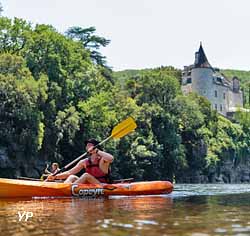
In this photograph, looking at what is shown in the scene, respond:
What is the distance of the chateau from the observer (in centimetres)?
11256

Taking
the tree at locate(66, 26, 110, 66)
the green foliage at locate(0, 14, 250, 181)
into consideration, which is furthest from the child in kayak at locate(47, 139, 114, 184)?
the tree at locate(66, 26, 110, 66)

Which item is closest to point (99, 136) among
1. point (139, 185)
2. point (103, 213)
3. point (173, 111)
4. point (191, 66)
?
point (173, 111)

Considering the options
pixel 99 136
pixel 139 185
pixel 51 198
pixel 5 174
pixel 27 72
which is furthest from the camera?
pixel 99 136

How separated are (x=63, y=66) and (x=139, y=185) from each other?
38.2 meters

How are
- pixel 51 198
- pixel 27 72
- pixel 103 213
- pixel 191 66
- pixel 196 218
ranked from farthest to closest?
pixel 191 66 < pixel 27 72 < pixel 51 198 < pixel 103 213 < pixel 196 218

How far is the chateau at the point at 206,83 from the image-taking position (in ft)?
369

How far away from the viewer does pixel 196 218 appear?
10594 mm

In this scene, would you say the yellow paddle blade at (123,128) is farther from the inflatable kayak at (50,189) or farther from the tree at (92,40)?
the tree at (92,40)

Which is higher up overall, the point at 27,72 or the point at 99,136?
the point at 27,72

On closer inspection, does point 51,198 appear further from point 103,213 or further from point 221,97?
point 221,97

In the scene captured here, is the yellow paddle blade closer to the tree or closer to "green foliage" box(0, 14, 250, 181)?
"green foliage" box(0, 14, 250, 181)

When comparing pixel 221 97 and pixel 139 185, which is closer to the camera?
pixel 139 185

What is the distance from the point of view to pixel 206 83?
113000mm

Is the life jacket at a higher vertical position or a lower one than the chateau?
lower
